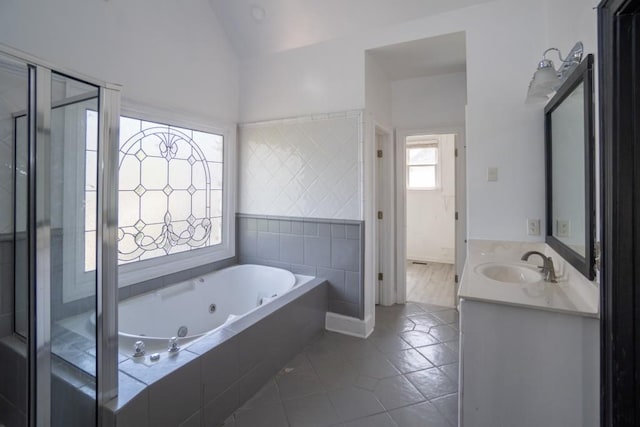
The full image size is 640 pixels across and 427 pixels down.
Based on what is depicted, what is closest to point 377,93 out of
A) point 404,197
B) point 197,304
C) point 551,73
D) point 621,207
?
point 404,197

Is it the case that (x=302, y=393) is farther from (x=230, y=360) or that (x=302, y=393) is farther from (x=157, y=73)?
(x=157, y=73)

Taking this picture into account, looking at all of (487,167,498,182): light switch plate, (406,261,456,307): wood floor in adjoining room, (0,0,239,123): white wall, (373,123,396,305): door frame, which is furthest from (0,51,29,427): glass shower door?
(406,261,456,307): wood floor in adjoining room

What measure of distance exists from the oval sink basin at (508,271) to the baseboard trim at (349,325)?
127 centimetres

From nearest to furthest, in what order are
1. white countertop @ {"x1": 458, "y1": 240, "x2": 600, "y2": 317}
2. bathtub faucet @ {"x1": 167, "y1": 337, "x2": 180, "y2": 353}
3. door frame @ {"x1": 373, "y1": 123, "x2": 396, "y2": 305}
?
white countertop @ {"x1": 458, "y1": 240, "x2": 600, "y2": 317}, bathtub faucet @ {"x1": 167, "y1": 337, "x2": 180, "y2": 353}, door frame @ {"x1": 373, "y1": 123, "x2": 396, "y2": 305}

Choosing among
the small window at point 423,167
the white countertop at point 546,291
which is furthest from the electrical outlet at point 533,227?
the small window at point 423,167

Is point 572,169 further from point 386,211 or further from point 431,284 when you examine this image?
point 431,284

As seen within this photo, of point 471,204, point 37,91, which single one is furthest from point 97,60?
point 471,204

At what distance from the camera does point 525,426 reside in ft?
4.60

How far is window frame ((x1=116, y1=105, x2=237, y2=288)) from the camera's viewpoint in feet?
8.27

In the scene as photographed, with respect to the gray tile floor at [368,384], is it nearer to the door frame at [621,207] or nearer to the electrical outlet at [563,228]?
the door frame at [621,207]

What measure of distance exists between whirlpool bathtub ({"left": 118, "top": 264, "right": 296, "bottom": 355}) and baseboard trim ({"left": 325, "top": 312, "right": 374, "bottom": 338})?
528 millimetres

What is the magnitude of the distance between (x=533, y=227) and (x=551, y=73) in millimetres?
1065

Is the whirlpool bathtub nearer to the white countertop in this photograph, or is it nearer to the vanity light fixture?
the white countertop

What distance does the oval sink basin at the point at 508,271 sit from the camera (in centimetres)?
196
